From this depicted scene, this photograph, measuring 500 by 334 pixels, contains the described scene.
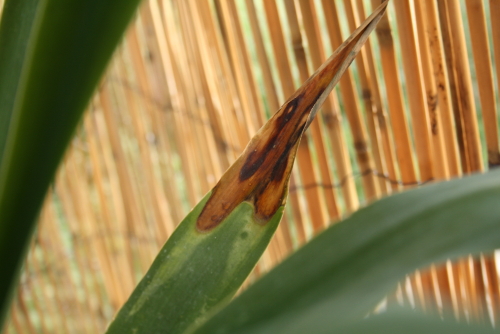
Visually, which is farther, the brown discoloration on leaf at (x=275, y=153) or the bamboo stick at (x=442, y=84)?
the bamboo stick at (x=442, y=84)

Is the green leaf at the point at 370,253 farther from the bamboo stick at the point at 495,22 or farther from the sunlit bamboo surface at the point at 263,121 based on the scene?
the bamboo stick at the point at 495,22

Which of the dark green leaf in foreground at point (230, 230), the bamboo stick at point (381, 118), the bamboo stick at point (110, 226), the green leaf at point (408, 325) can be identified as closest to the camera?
the green leaf at point (408, 325)

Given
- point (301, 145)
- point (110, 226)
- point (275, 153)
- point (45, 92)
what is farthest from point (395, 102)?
point (110, 226)

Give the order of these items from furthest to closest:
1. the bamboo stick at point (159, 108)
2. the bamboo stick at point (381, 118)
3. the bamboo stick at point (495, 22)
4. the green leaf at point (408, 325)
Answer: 1. the bamboo stick at point (159, 108)
2. the bamboo stick at point (381, 118)
3. the bamboo stick at point (495, 22)
4. the green leaf at point (408, 325)

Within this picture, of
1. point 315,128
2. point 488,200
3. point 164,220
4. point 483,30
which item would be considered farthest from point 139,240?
point 488,200

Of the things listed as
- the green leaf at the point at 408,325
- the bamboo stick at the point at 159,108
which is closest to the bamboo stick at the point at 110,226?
the bamboo stick at the point at 159,108

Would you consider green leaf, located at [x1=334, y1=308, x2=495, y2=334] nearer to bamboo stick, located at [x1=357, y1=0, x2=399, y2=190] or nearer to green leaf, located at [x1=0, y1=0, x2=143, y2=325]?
green leaf, located at [x1=0, y1=0, x2=143, y2=325]
